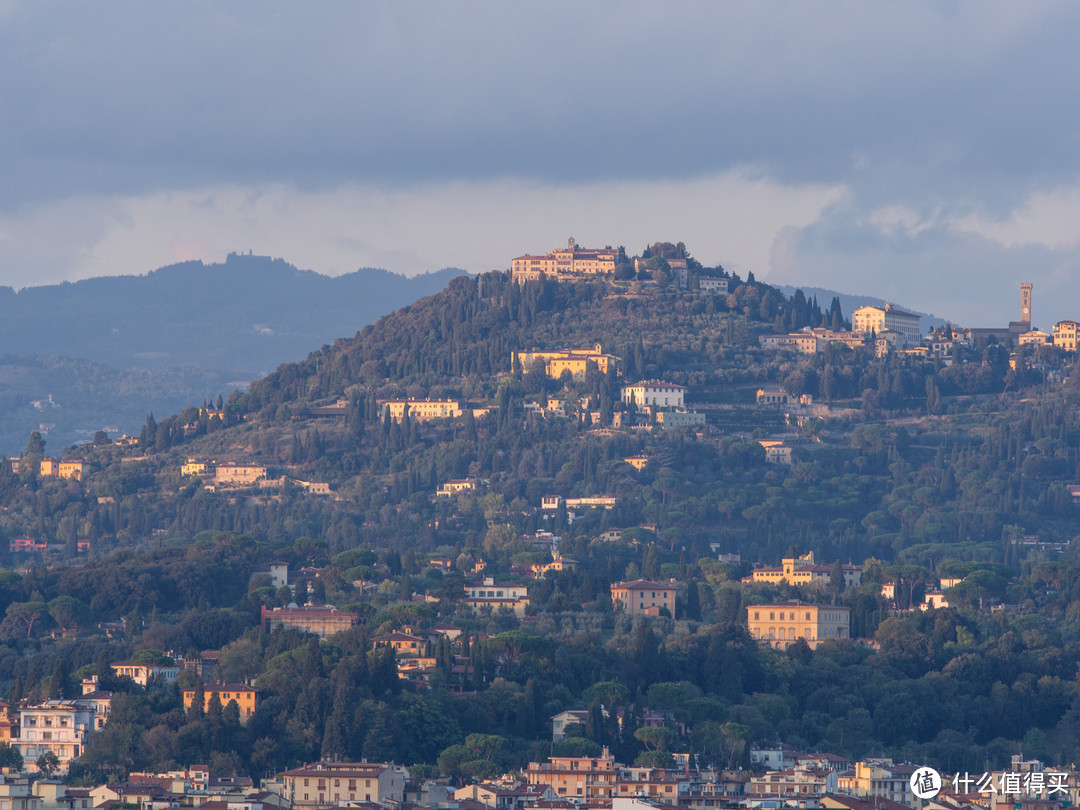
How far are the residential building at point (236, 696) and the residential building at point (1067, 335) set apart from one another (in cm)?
9866

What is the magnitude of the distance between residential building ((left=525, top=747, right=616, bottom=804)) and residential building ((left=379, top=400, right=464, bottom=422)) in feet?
273

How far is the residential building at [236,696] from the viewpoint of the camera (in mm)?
80375

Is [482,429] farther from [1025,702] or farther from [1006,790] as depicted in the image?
[1006,790]

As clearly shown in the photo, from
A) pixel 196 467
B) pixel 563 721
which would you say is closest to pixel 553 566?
pixel 196 467

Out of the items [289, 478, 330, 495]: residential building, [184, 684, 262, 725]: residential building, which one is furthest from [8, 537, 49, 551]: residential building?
[184, 684, 262, 725]: residential building

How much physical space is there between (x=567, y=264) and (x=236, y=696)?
97.1m

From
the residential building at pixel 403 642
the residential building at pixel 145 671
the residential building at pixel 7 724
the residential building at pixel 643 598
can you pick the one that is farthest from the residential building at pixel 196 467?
the residential building at pixel 7 724

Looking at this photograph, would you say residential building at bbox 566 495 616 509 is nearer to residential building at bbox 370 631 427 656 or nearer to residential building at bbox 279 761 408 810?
residential building at bbox 370 631 427 656

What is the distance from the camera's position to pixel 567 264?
176125 millimetres

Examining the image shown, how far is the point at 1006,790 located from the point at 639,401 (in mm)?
90145

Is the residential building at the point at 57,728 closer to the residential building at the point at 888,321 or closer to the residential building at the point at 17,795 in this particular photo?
the residential building at the point at 17,795

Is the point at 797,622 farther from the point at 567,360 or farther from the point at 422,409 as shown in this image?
the point at 567,360

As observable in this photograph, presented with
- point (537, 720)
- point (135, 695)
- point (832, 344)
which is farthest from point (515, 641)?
point (832, 344)

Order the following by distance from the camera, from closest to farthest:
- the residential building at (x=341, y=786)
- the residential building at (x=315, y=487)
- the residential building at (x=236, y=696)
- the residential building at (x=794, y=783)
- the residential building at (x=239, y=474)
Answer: the residential building at (x=341, y=786), the residential building at (x=794, y=783), the residential building at (x=236, y=696), the residential building at (x=315, y=487), the residential building at (x=239, y=474)
